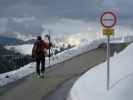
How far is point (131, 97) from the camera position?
1545 centimetres

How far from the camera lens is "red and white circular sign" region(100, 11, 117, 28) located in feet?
57.8

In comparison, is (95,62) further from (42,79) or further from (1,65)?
(1,65)

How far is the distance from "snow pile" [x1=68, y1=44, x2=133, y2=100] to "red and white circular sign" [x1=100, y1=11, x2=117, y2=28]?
159 cm

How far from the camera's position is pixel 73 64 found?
103ft

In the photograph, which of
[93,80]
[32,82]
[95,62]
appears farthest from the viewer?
[95,62]

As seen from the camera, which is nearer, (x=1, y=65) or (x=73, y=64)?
(x=73, y=64)

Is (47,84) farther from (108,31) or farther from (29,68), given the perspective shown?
(29,68)

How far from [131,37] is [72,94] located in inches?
1289

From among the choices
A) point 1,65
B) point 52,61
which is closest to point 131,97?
point 52,61

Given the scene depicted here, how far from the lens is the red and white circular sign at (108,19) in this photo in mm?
17625

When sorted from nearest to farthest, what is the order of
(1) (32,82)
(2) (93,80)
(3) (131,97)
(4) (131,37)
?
(3) (131,97), (2) (93,80), (1) (32,82), (4) (131,37)

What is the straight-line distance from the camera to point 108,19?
1770 cm

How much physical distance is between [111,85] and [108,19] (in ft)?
6.17

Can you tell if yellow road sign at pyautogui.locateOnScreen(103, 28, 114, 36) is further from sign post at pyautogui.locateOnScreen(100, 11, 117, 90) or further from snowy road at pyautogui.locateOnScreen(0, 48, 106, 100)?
snowy road at pyautogui.locateOnScreen(0, 48, 106, 100)
